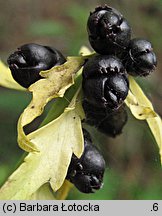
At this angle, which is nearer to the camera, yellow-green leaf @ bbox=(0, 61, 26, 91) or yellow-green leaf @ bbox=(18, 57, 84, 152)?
yellow-green leaf @ bbox=(18, 57, 84, 152)

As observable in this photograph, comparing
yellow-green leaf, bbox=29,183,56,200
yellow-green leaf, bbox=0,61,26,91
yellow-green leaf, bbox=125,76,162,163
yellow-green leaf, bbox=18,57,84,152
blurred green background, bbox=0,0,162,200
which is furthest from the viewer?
blurred green background, bbox=0,0,162,200

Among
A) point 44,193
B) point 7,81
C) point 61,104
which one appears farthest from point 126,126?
point 61,104

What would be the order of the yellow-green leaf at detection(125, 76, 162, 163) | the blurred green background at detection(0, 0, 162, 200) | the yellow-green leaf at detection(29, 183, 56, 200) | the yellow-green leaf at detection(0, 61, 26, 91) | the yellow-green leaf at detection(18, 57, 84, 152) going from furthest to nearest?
the blurred green background at detection(0, 0, 162, 200), the yellow-green leaf at detection(0, 61, 26, 91), the yellow-green leaf at detection(29, 183, 56, 200), the yellow-green leaf at detection(125, 76, 162, 163), the yellow-green leaf at detection(18, 57, 84, 152)

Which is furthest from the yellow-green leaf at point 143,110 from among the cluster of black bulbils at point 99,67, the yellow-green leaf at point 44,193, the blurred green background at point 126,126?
the blurred green background at point 126,126

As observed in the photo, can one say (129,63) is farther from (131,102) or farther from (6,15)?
(6,15)

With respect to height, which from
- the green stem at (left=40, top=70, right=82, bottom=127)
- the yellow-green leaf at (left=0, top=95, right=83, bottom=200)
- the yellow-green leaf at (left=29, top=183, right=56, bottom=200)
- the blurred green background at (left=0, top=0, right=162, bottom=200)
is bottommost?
the blurred green background at (left=0, top=0, right=162, bottom=200)

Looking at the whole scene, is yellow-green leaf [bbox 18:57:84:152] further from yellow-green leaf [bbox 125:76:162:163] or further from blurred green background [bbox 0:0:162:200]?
blurred green background [bbox 0:0:162:200]

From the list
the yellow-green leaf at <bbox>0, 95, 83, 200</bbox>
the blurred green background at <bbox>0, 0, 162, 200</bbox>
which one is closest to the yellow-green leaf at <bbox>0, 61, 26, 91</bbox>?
the yellow-green leaf at <bbox>0, 95, 83, 200</bbox>

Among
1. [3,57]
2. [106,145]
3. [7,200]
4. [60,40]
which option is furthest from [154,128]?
[60,40]

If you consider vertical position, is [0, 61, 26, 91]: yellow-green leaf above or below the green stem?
below
